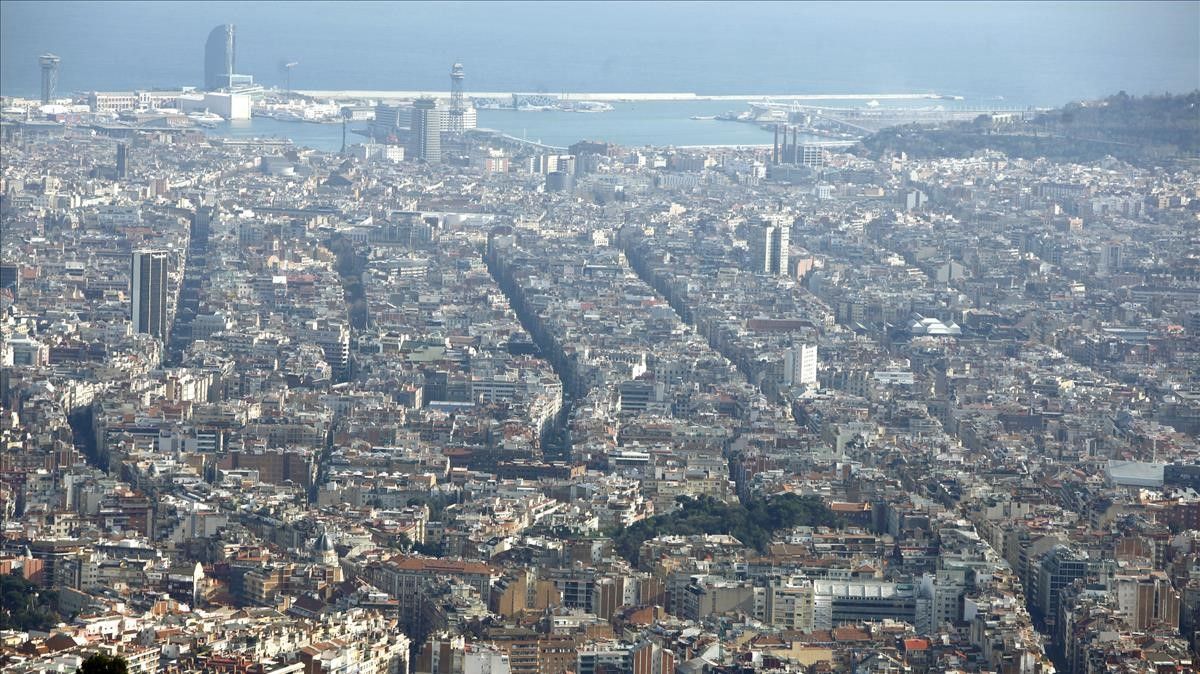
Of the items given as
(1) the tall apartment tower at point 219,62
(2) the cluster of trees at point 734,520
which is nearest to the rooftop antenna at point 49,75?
(1) the tall apartment tower at point 219,62

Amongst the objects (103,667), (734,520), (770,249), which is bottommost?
(734,520)

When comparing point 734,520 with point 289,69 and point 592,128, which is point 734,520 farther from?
point 289,69

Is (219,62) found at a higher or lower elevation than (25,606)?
higher

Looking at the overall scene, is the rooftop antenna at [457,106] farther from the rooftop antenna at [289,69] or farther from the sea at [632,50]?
the rooftop antenna at [289,69]

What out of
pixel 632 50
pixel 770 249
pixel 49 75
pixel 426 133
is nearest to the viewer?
pixel 770 249

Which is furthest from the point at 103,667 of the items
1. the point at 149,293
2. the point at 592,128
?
the point at 592,128
